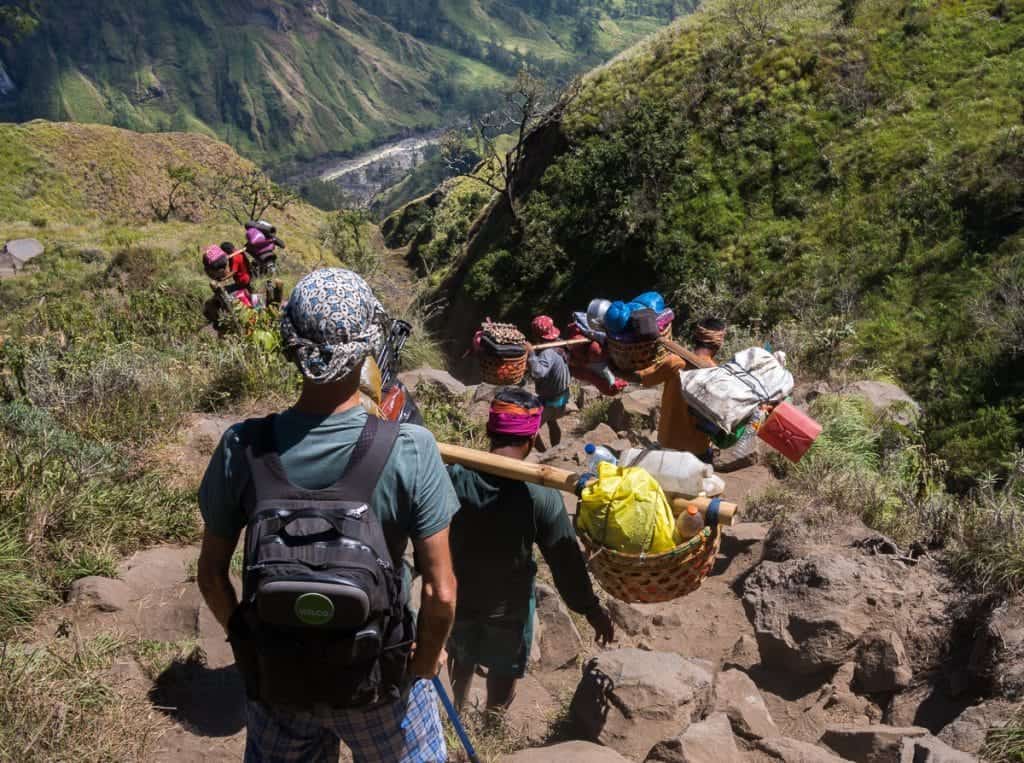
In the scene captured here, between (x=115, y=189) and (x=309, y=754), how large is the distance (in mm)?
62772

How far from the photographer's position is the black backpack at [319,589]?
1.71 meters

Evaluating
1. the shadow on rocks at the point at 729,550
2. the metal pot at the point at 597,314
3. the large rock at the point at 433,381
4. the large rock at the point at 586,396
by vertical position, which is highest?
the metal pot at the point at 597,314

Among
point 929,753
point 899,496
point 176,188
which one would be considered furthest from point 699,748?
point 176,188

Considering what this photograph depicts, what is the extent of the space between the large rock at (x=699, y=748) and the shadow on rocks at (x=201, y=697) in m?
1.68

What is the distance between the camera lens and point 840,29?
19.9m

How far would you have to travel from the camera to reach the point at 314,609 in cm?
170

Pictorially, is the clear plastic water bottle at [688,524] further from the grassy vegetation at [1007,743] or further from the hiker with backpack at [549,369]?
the hiker with backpack at [549,369]

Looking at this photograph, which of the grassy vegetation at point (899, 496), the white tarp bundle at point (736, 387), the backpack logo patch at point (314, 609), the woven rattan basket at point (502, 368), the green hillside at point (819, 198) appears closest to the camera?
the backpack logo patch at point (314, 609)

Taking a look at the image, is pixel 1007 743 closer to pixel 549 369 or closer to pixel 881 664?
pixel 881 664

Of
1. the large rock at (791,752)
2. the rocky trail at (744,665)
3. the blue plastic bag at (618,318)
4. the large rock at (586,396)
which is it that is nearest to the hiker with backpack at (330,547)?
the rocky trail at (744,665)

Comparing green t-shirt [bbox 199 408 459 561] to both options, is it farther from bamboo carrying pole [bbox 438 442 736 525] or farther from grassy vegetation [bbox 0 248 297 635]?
grassy vegetation [bbox 0 248 297 635]

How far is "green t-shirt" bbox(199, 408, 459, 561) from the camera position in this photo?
1821 millimetres

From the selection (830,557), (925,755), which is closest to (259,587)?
(925,755)

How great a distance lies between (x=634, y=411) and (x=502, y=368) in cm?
325
